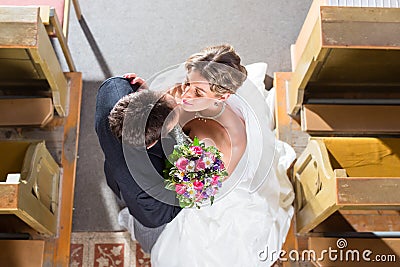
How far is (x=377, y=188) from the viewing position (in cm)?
188

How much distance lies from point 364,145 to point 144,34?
113 centimetres

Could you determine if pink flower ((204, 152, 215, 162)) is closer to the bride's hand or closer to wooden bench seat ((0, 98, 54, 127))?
the bride's hand

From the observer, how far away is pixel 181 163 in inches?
65.4

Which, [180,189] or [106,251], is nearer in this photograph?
[180,189]

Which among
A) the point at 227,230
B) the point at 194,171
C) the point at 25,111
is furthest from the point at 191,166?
the point at 25,111

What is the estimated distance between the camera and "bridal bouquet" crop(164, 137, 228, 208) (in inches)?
65.3

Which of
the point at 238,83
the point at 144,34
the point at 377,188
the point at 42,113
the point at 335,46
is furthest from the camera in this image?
the point at 144,34

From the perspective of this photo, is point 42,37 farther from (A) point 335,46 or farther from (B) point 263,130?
(A) point 335,46

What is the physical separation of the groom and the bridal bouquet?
5cm

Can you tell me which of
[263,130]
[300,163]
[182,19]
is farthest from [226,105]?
[182,19]

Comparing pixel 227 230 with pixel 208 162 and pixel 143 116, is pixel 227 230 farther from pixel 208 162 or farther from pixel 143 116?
pixel 143 116

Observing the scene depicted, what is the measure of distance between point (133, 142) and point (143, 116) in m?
0.09

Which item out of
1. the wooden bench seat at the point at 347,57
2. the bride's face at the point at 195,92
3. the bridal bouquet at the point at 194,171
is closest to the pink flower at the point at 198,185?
the bridal bouquet at the point at 194,171

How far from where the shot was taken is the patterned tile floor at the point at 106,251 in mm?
2434
